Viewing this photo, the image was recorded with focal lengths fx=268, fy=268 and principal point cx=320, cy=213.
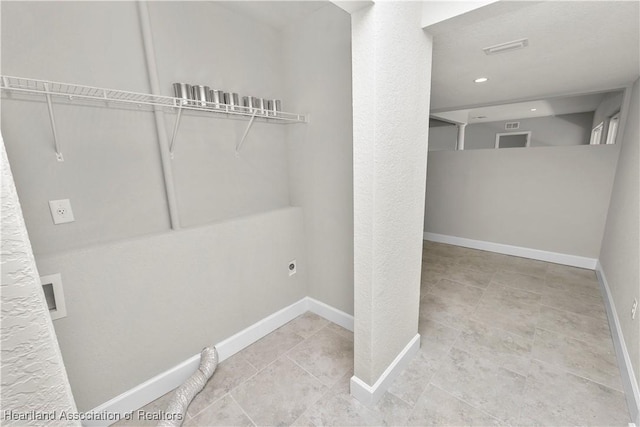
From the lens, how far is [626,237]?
207cm

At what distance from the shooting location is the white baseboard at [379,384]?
4.87 feet

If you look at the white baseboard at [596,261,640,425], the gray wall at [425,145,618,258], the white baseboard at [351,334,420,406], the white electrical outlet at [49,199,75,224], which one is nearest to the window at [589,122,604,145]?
the gray wall at [425,145,618,258]

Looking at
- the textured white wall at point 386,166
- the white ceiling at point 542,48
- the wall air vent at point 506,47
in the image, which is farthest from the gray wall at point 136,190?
the wall air vent at point 506,47

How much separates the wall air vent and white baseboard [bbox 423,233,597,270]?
286 cm

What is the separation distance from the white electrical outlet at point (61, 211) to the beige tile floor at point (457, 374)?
1.11 meters

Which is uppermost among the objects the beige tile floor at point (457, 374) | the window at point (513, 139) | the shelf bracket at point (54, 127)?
the window at point (513, 139)

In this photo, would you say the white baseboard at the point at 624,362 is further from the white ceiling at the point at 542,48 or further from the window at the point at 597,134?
the window at the point at 597,134

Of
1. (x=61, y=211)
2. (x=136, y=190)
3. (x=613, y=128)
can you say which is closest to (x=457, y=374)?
(x=136, y=190)

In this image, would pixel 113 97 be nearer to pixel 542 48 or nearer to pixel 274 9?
pixel 274 9

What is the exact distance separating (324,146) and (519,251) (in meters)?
3.26

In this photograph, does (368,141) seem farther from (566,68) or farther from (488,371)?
(566,68)

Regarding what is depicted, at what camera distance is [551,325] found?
7.13 feet

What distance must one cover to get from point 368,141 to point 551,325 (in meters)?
2.28

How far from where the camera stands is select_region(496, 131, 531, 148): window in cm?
502
